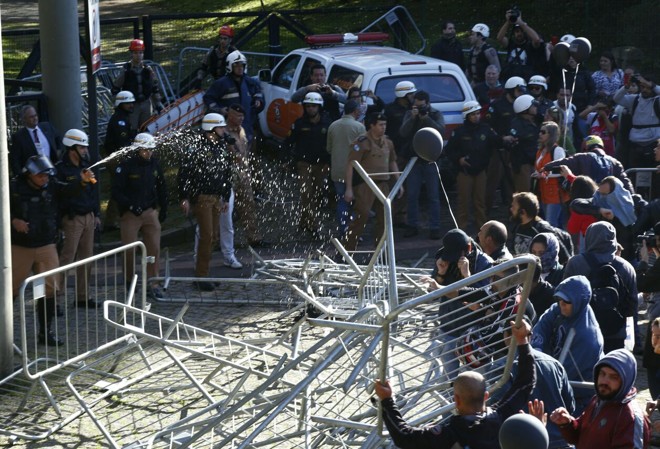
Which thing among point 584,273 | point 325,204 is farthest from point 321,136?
point 584,273

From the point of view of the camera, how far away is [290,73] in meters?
17.8

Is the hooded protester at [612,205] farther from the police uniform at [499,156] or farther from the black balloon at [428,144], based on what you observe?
the black balloon at [428,144]

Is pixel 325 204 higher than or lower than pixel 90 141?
lower

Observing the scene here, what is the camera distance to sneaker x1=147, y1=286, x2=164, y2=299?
39.3ft

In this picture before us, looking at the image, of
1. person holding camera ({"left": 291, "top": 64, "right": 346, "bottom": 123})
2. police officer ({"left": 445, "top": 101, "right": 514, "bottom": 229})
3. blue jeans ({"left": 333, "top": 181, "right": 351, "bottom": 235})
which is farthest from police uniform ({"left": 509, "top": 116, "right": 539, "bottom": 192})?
person holding camera ({"left": 291, "top": 64, "right": 346, "bottom": 123})

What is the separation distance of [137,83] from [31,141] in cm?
457

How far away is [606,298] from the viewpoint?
29.3 feet

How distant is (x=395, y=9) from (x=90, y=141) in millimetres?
10076

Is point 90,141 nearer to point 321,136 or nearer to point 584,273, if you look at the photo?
point 321,136

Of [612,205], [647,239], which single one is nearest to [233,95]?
[612,205]

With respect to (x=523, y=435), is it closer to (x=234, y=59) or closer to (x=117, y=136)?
(x=117, y=136)

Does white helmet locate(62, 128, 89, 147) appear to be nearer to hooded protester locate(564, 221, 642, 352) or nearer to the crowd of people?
the crowd of people

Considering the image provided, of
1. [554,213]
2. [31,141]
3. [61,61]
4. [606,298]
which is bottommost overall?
[554,213]

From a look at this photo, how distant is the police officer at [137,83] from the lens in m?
16.9
